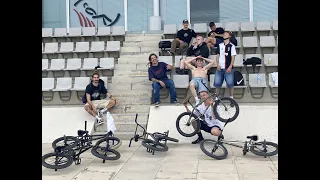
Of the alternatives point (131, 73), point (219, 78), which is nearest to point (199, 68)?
point (219, 78)

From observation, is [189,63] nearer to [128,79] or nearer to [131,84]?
[131,84]

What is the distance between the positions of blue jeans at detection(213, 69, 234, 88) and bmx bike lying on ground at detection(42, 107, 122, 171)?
10.4 ft

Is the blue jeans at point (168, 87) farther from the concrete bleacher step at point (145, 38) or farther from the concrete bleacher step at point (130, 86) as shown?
the concrete bleacher step at point (145, 38)

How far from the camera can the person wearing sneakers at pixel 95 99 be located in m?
7.30

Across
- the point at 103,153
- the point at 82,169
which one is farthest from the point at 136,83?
the point at 82,169

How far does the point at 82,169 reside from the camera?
15.7 feet

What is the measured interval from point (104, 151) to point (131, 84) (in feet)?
11.9

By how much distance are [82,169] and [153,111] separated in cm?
277

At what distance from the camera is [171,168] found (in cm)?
480
